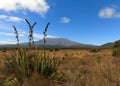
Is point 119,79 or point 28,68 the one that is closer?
point 119,79

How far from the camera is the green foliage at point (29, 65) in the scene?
8.28 m

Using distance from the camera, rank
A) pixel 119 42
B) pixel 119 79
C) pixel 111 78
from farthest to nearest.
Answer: pixel 119 42 < pixel 111 78 < pixel 119 79

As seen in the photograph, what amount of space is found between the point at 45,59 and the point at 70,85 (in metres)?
2.46

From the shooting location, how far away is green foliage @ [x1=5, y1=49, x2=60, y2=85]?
27.2 ft

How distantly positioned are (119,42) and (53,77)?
22.0 meters

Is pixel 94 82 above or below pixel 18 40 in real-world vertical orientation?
below

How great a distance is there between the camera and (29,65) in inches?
341

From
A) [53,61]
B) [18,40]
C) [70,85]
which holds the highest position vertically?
[18,40]

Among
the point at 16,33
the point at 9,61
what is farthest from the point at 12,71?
the point at 16,33

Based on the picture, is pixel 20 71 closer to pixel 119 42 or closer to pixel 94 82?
pixel 94 82

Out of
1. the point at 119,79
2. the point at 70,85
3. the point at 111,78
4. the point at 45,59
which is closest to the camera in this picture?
the point at 70,85

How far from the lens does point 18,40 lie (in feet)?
27.4

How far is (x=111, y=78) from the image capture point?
8.26m

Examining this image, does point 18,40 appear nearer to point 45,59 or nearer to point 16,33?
point 16,33
